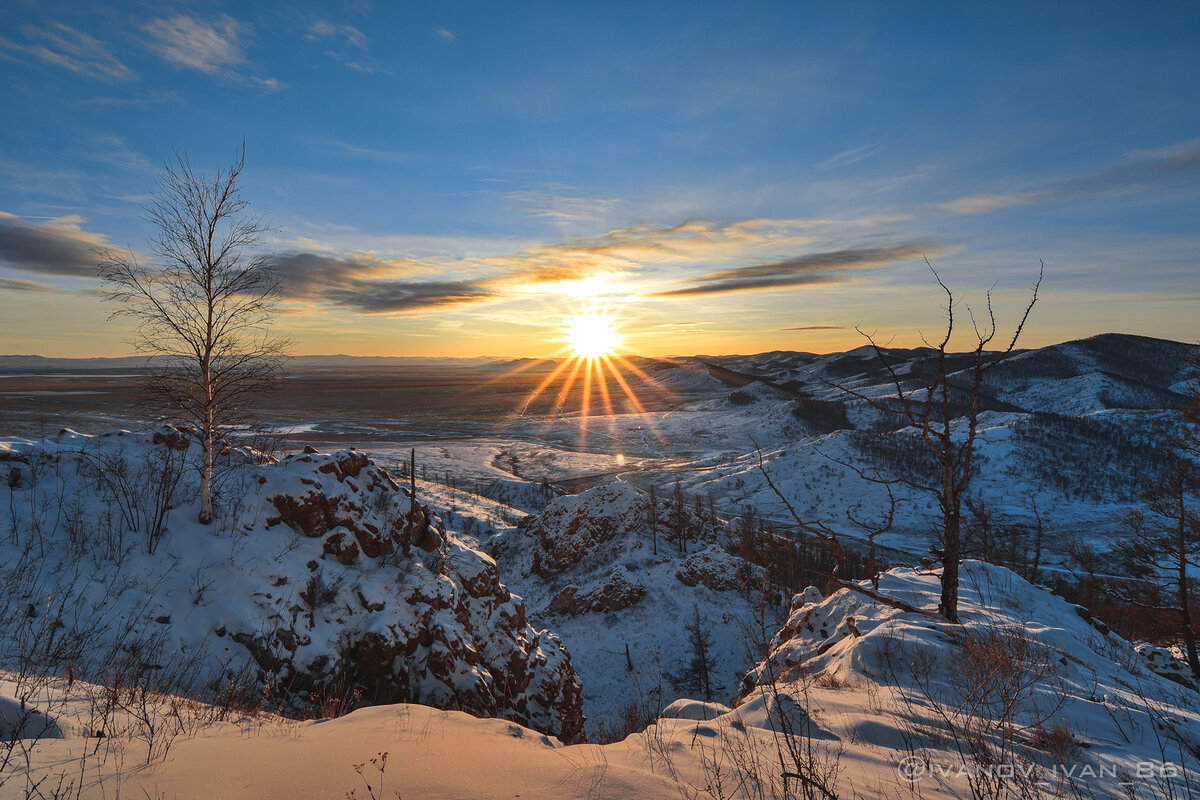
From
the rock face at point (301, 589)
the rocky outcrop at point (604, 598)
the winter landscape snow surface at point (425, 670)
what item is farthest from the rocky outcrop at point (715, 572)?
the rock face at point (301, 589)

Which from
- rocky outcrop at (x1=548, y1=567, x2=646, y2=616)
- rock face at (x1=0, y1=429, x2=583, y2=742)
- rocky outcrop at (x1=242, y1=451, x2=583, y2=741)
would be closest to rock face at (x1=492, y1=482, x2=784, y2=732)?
rocky outcrop at (x1=548, y1=567, x2=646, y2=616)

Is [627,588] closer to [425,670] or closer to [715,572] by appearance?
A: [715,572]

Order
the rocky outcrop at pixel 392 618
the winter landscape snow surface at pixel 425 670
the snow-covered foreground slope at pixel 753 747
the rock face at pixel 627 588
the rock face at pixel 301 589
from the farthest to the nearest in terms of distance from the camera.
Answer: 1. the rock face at pixel 627 588
2. the rocky outcrop at pixel 392 618
3. the rock face at pixel 301 589
4. the winter landscape snow surface at pixel 425 670
5. the snow-covered foreground slope at pixel 753 747

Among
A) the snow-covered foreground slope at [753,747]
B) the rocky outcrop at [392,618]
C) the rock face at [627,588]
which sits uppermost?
the snow-covered foreground slope at [753,747]

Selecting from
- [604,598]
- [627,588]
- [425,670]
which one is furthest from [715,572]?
[425,670]

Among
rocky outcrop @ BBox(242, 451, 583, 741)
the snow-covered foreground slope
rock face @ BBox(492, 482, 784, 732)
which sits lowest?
rock face @ BBox(492, 482, 784, 732)

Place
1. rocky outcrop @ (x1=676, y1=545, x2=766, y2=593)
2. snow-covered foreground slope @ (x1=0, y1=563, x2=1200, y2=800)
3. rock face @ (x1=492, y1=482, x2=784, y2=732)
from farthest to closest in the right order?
rocky outcrop @ (x1=676, y1=545, x2=766, y2=593), rock face @ (x1=492, y1=482, x2=784, y2=732), snow-covered foreground slope @ (x1=0, y1=563, x2=1200, y2=800)

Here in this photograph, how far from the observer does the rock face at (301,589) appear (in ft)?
26.9

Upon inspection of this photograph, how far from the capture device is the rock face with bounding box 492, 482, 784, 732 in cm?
2320

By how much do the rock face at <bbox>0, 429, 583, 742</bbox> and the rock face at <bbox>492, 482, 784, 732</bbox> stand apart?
7120 mm

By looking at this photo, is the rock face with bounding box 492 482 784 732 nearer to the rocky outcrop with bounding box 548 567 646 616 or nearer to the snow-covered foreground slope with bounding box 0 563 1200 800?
the rocky outcrop with bounding box 548 567 646 616

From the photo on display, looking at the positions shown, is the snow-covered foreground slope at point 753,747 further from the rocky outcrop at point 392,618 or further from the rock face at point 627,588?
the rock face at point 627,588

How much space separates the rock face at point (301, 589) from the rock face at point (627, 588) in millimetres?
7120

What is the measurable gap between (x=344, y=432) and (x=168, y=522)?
90.9 m
